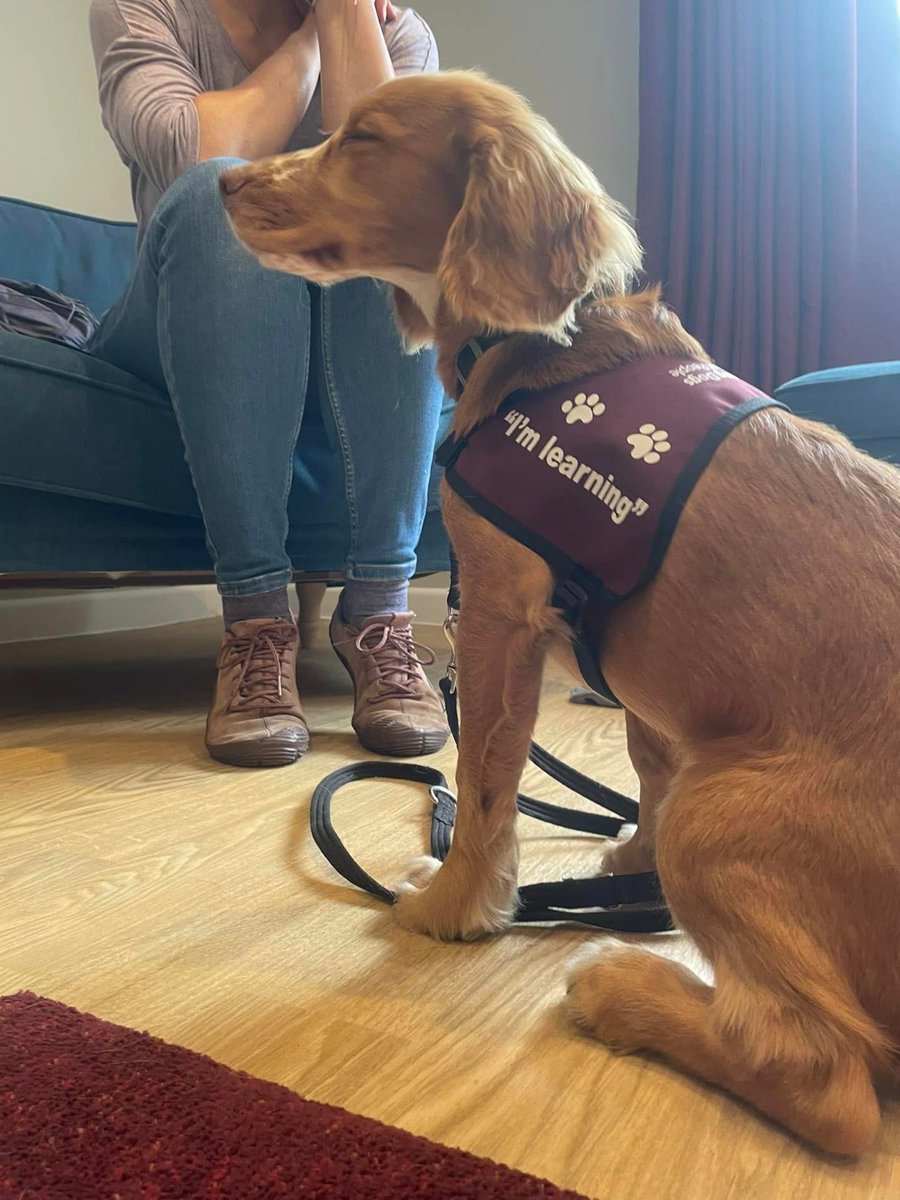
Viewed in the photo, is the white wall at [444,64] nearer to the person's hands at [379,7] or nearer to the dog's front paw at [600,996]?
the person's hands at [379,7]

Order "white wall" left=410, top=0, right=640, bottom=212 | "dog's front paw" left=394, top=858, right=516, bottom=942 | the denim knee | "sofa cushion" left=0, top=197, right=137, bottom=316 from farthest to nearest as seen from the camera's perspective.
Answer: "white wall" left=410, top=0, right=640, bottom=212 → "sofa cushion" left=0, top=197, right=137, bottom=316 → the denim knee → "dog's front paw" left=394, top=858, right=516, bottom=942

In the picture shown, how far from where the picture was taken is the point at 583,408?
0.93 metres

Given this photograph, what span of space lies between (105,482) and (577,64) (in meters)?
2.82

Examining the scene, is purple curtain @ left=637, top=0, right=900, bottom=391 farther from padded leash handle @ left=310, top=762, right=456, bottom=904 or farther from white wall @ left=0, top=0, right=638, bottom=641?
padded leash handle @ left=310, top=762, right=456, bottom=904

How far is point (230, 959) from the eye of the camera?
94 centimetres

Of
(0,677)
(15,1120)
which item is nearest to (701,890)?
(15,1120)

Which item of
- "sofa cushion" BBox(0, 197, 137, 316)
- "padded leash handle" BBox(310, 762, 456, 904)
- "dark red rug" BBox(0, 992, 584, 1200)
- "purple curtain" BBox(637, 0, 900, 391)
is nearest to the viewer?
"dark red rug" BBox(0, 992, 584, 1200)

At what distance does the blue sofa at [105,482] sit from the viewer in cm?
178

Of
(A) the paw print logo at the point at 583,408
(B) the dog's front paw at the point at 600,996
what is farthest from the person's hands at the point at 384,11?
(B) the dog's front paw at the point at 600,996

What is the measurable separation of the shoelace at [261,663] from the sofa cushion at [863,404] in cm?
130

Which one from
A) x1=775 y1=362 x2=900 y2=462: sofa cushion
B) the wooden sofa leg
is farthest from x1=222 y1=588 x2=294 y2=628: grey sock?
the wooden sofa leg

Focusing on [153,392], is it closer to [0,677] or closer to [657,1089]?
[0,677]

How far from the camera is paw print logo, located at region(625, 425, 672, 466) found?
866 millimetres

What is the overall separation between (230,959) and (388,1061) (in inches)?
9.4
